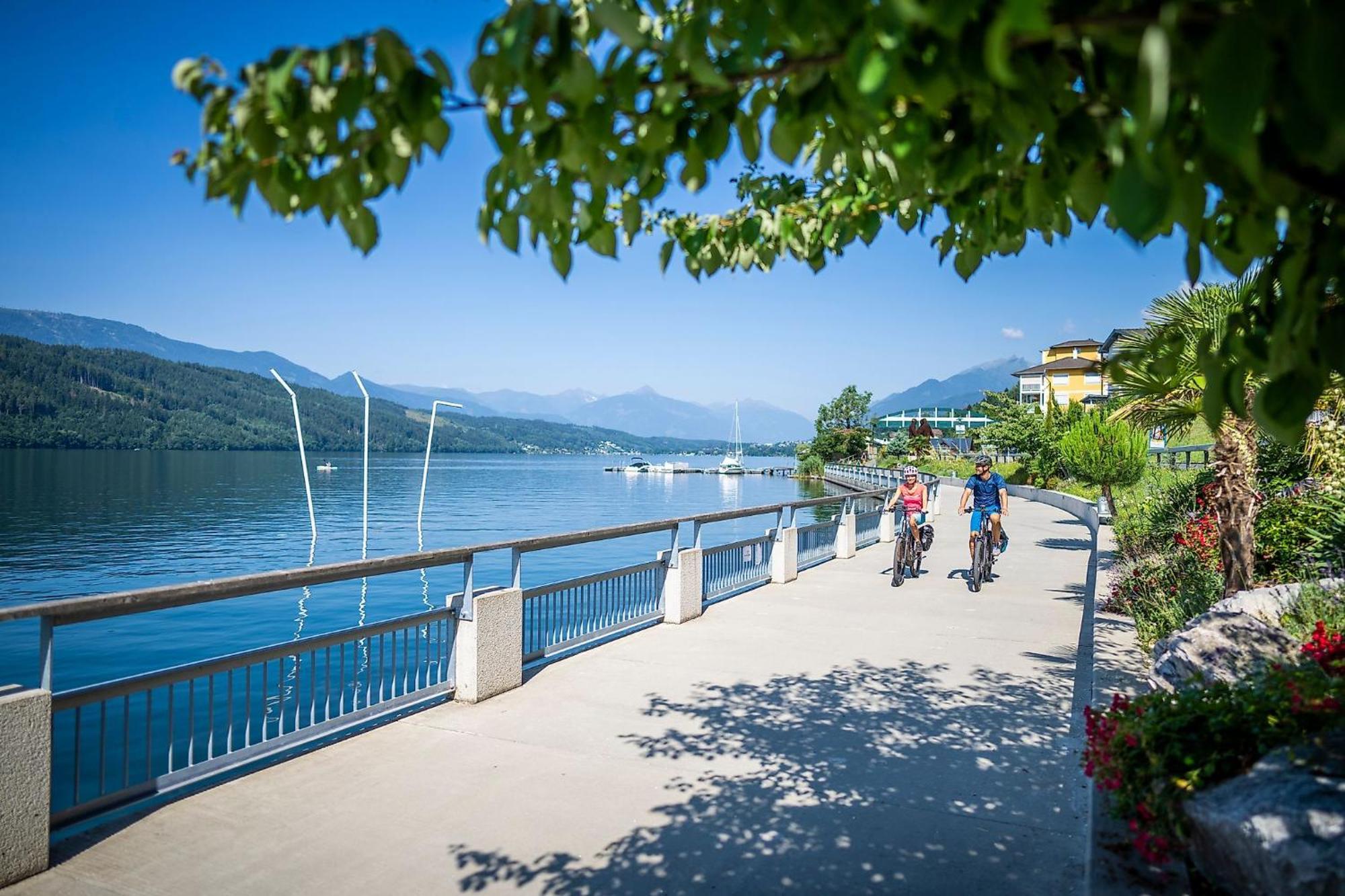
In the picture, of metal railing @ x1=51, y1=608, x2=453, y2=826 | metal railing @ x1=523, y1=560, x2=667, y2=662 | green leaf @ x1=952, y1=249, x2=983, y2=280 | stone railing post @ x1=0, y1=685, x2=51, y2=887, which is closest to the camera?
green leaf @ x1=952, y1=249, x2=983, y2=280

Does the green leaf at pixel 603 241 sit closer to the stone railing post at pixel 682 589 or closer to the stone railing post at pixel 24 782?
the stone railing post at pixel 24 782

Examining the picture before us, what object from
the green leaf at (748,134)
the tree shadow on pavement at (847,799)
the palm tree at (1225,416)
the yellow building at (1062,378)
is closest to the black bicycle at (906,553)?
the palm tree at (1225,416)

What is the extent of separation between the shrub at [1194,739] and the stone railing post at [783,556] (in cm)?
1022

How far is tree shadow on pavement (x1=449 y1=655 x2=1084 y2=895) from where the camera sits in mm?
4531

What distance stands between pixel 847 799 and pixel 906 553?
987cm

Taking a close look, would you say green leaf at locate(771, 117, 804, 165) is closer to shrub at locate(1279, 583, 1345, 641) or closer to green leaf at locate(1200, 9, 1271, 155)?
green leaf at locate(1200, 9, 1271, 155)

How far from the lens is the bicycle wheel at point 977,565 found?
46.2 feet

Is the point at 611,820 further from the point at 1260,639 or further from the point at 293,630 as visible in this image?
the point at 293,630

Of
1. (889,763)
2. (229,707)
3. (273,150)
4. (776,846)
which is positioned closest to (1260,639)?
(889,763)

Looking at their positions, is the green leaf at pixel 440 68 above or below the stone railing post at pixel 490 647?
above

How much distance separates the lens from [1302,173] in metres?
1.72

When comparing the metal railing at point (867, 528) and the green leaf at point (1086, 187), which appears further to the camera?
the metal railing at point (867, 528)

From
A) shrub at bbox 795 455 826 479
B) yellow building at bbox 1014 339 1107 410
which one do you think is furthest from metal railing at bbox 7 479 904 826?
shrub at bbox 795 455 826 479

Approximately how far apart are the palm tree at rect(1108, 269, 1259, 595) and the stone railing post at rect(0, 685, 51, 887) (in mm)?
7398
